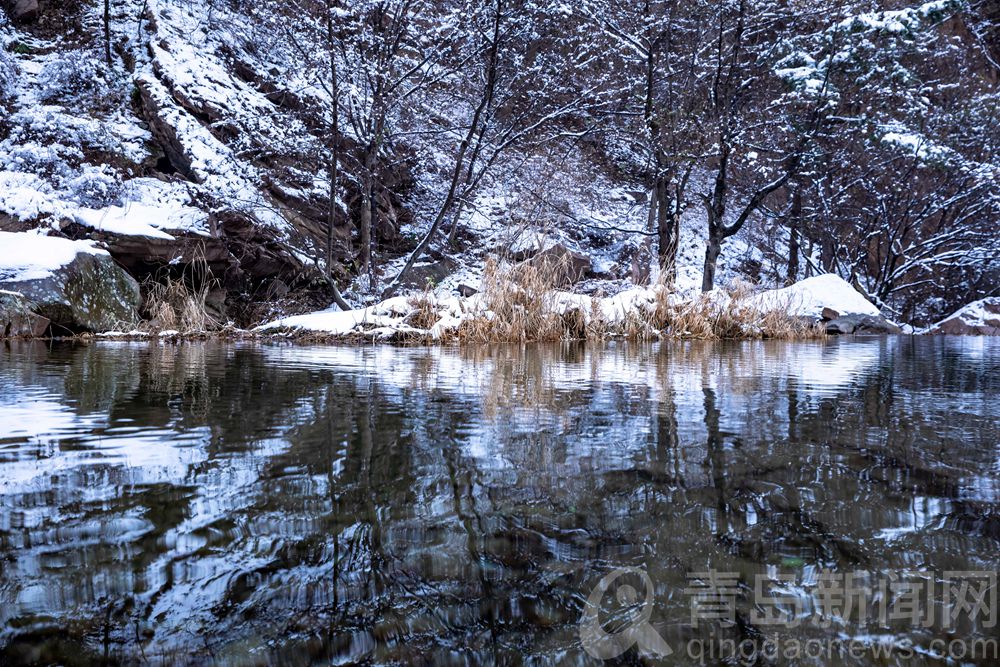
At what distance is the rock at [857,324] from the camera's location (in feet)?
32.2

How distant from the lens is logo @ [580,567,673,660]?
1.92ft

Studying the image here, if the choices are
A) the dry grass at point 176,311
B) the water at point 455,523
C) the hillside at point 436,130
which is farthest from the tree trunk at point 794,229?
the water at point 455,523

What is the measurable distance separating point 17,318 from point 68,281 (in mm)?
691

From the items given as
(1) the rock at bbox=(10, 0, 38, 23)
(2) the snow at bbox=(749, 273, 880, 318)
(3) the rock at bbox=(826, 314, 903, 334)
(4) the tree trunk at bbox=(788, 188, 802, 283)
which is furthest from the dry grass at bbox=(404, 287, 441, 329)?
(1) the rock at bbox=(10, 0, 38, 23)

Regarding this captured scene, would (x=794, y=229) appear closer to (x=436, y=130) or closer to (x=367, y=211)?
(x=436, y=130)

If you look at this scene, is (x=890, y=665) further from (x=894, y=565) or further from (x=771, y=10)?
(x=771, y=10)

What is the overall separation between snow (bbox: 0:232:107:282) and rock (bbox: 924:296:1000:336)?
49.0ft

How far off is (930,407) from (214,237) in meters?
8.93

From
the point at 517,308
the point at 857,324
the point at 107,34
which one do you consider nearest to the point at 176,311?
the point at 517,308

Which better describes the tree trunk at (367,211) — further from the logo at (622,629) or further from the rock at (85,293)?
the logo at (622,629)

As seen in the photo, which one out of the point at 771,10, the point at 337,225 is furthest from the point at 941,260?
the point at 337,225

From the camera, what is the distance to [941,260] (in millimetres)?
13797

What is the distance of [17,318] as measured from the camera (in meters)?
5.77

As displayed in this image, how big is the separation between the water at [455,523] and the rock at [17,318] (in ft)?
16.3
